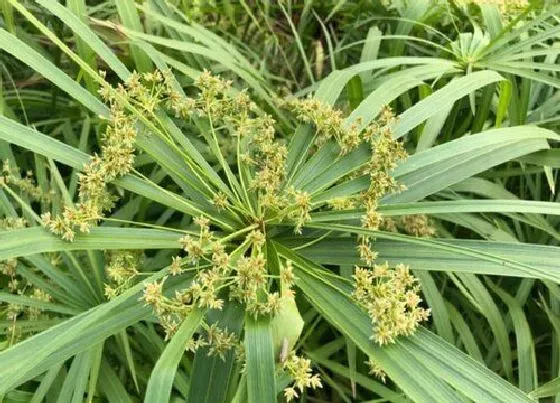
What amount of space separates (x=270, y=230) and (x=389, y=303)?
0.97ft

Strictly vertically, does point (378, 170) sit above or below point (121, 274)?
above

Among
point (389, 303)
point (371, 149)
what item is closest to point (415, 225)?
point (371, 149)

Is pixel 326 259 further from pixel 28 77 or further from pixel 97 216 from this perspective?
pixel 28 77

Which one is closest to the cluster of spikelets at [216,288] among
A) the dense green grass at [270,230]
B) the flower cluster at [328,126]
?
the dense green grass at [270,230]

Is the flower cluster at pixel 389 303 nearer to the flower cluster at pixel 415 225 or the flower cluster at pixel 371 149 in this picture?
the flower cluster at pixel 371 149

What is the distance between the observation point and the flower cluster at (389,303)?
2.72 feet

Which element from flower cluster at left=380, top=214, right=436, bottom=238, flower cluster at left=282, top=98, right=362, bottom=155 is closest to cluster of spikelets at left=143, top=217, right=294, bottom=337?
flower cluster at left=282, top=98, right=362, bottom=155

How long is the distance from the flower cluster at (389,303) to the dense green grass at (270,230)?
13 mm

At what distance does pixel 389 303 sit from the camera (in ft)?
2.73

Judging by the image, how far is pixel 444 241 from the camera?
98 centimetres

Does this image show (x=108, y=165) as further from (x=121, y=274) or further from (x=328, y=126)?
(x=328, y=126)

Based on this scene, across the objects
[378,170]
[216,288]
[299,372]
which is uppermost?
[378,170]

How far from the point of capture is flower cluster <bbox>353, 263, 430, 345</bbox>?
829mm

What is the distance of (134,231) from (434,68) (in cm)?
86
